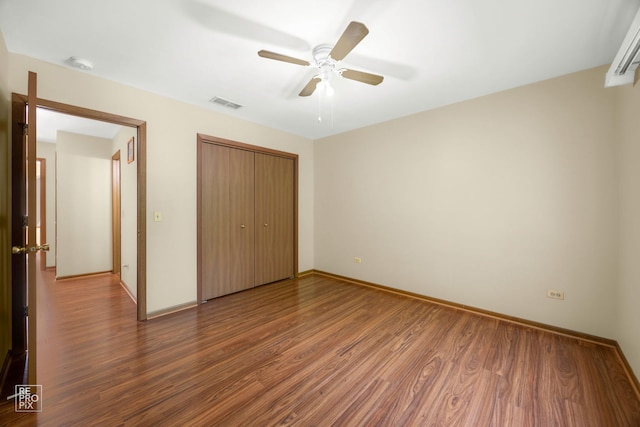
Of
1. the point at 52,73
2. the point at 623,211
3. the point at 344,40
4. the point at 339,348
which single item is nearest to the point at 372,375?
the point at 339,348

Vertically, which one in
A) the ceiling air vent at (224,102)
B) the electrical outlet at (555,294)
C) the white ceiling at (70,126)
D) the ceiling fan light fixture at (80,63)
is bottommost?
the electrical outlet at (555,294)

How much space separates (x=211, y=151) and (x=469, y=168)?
3.27 metres

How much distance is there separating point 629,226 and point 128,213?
18.1ft

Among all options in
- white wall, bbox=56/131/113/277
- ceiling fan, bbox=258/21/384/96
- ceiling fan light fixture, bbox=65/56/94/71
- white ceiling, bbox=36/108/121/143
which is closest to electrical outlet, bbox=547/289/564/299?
ceiling fan, bbox=258/21/384/96

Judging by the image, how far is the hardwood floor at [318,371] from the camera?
150cm

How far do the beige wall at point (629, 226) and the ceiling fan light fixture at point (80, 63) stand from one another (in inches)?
170

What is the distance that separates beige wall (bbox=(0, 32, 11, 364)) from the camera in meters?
1.79

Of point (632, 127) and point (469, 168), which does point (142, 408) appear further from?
point (632, 127)

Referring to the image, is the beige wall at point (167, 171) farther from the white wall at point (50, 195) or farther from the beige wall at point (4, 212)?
the white wall at point (50, 195)

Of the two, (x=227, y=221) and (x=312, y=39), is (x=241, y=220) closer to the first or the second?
(x=227, y=221)

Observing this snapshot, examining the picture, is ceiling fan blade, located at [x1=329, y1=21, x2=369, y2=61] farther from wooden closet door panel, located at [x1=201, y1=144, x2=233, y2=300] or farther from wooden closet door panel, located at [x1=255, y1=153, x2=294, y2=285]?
wooden closet door panel, located at [x1=255, y1=153, x2=294, y2=285]

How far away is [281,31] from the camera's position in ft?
6.04

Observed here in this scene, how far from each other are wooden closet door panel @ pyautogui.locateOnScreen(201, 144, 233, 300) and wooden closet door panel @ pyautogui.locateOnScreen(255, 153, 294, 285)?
1.71 ft

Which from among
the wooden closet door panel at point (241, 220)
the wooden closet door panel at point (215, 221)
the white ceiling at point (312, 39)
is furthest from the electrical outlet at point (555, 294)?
the wooden closet door panel at point (215, 221)
